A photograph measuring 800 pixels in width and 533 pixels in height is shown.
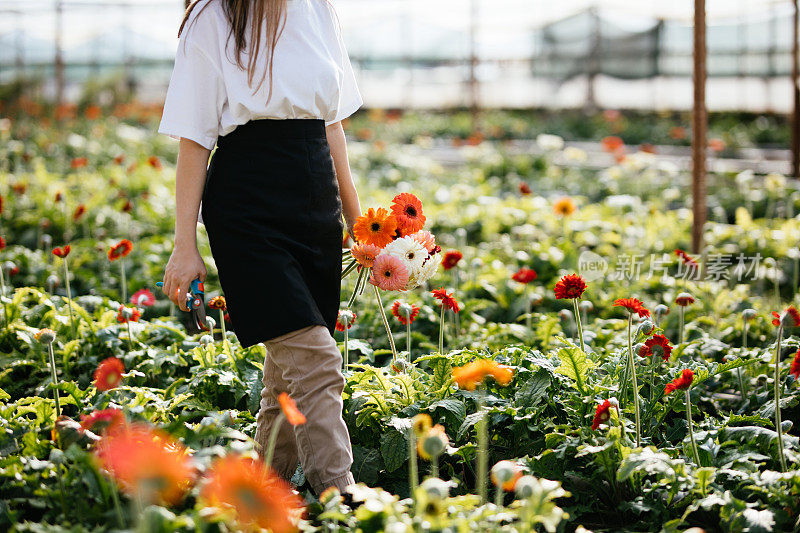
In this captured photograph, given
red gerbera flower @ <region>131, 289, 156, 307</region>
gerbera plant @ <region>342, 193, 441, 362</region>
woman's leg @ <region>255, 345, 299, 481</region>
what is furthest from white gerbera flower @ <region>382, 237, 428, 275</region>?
red gerbera flower @ <region>131, 289, 156, 307</region>

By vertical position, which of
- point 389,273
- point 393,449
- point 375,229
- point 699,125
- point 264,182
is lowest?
point 393,449

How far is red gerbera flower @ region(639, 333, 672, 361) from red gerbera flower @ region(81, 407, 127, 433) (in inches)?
54.5

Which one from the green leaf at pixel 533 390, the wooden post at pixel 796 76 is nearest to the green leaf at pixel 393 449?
the green leaf at pixel 533 390

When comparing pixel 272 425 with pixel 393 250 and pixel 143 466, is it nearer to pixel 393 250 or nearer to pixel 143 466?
pixel 393 250

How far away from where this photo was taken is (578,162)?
9008 millimetres

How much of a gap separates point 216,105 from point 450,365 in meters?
0.99

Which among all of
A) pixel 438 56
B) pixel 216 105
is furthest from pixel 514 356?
pixel 438 56

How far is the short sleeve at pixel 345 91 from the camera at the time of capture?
2312 mm

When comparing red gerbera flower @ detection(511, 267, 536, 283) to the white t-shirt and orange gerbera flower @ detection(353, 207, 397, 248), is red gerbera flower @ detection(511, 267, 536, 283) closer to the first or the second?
orange gerbera flower @ detection(353, 207, 397, 248)

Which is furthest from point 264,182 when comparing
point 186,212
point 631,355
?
point 631,355

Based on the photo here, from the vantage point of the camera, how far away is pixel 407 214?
244 centimetres

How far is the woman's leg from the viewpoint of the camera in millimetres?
2305

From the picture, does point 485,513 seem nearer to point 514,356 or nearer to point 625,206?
point 514,356

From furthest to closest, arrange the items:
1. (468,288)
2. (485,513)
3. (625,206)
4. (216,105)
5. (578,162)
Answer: (578,162), (625,206), (468,288), (216,105), (485,513)
